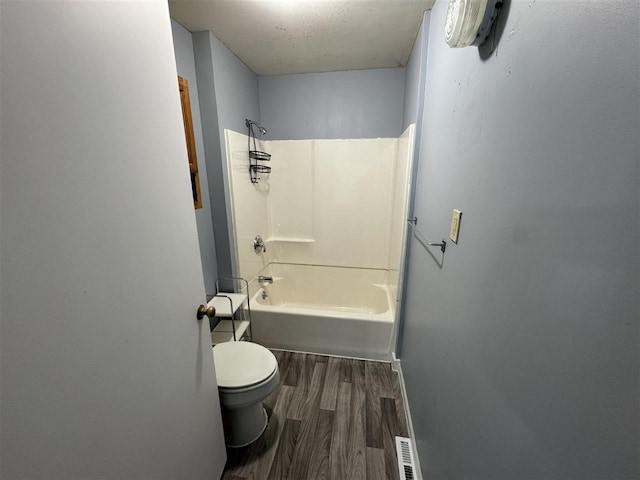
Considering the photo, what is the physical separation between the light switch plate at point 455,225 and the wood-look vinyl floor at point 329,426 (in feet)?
4.01

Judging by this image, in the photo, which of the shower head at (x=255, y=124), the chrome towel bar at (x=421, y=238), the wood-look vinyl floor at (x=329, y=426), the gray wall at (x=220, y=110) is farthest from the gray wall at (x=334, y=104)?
the wood-look vinyl floor at (x=329, y=426)

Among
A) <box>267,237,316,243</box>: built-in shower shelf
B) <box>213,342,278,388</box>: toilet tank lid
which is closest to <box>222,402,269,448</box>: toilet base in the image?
<box>213,342,278,388</box>: toilet tank lid

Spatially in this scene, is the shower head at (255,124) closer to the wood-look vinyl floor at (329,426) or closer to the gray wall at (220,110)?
the gray wall at (220,110)

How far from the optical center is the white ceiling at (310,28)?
1.34 meters

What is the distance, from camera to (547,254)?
46cm

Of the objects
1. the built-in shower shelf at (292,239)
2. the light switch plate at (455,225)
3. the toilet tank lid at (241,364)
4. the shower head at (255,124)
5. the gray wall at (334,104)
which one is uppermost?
the gray wall at (334,104)

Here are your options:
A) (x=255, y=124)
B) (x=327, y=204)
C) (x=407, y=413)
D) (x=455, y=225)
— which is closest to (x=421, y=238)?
(x=455, y=225)

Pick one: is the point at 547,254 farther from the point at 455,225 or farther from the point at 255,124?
the point at 255,124

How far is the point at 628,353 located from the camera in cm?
31

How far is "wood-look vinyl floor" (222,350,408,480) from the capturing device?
1256 mm

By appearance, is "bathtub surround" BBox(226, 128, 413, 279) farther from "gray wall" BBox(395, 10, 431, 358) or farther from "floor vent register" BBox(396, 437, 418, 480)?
"floor vent register" BBox(396, 437, 418, 480)

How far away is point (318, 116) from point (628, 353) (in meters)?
2.47

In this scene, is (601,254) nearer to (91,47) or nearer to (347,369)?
(91,47)

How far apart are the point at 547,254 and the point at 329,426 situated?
5.02ft
